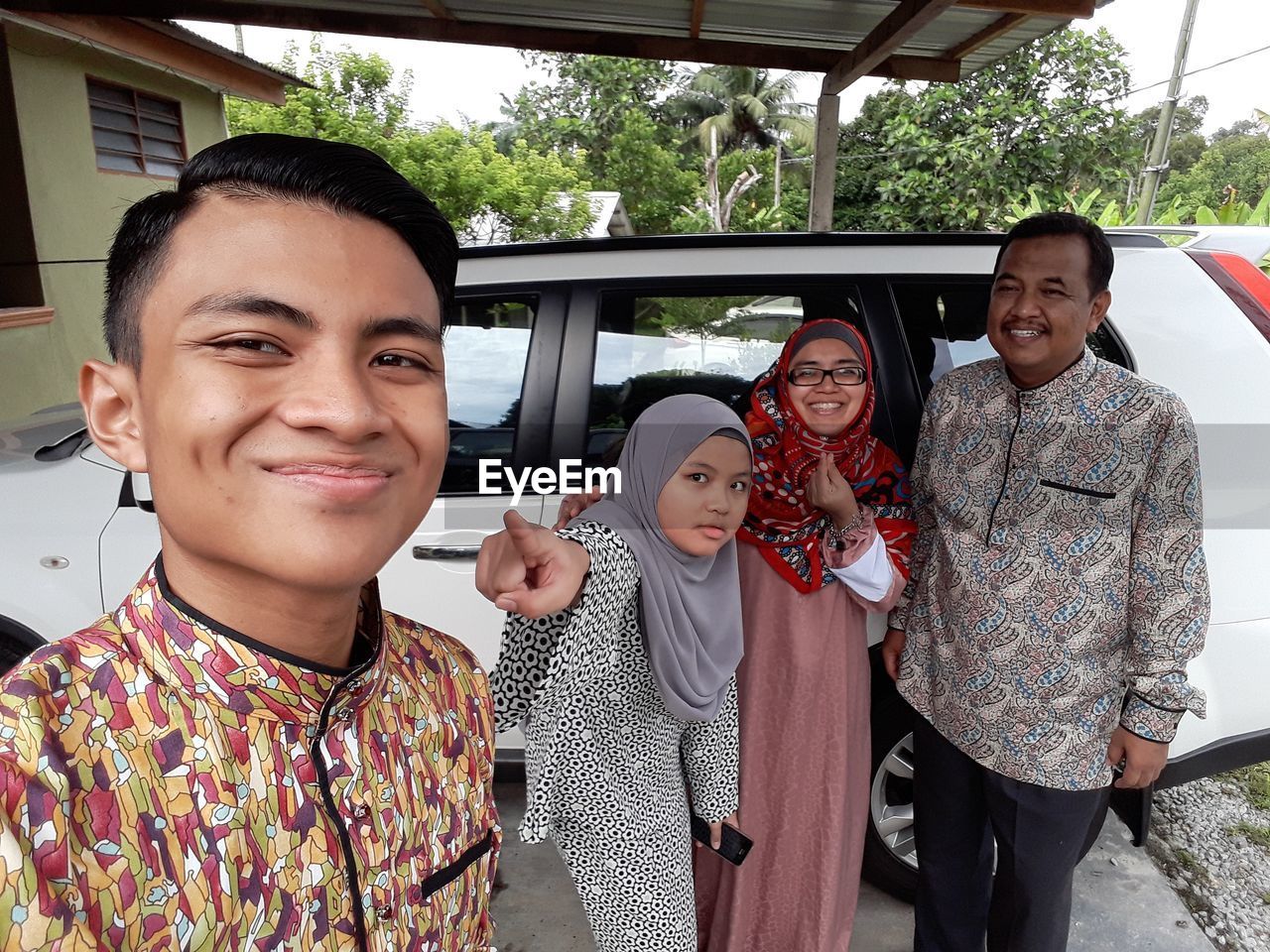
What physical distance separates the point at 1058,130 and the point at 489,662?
14.7 meters

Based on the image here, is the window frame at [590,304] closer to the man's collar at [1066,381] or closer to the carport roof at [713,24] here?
the man's collar at [1066,381]

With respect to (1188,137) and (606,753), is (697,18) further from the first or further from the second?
(1188,137)

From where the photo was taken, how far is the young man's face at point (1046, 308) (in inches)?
61.1

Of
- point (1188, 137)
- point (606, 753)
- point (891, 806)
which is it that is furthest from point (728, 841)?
point (1188, 137)

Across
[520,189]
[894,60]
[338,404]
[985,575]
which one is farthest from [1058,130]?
[338,404]

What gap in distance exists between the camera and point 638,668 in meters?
1.46

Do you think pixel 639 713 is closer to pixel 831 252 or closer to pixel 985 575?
pixel 985 575

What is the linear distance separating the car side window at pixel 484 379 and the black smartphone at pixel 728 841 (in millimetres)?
1112

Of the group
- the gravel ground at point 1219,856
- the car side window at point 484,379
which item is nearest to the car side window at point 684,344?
the car side window at point 484,379

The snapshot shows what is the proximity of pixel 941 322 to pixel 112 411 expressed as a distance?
2.06 metres

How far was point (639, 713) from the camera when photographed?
1.49 meters

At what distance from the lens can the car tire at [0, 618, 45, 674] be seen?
233 cm

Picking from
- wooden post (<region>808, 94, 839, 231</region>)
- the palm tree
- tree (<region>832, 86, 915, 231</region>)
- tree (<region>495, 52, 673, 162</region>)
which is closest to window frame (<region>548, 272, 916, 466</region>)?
wooden post (<region>808, 94, 839, 231</region>)

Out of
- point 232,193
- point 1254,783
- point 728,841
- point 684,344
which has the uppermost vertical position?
point 232,193
